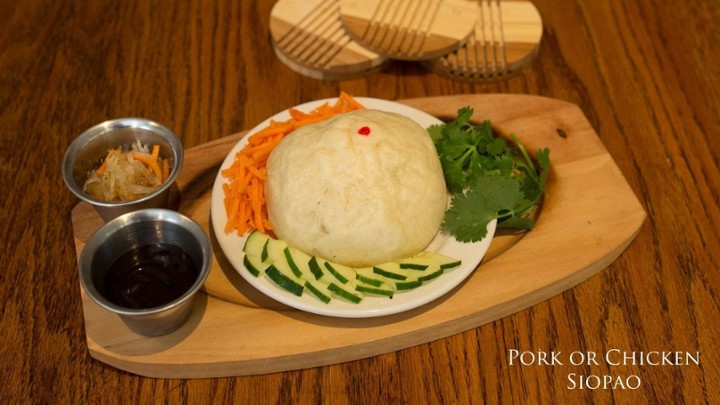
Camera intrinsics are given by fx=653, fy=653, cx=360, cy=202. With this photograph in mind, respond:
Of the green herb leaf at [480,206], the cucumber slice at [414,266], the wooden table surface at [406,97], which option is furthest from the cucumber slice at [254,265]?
the green herb leaf at [480,206]

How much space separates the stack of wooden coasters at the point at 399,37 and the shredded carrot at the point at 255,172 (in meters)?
0.58

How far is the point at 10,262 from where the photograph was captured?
248 cm

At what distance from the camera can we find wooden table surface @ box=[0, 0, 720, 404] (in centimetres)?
216

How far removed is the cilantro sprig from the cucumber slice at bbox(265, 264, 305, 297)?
1.91ft

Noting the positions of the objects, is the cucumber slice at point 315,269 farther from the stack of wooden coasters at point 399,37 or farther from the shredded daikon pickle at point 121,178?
the stack of wooden coasters at point 399,37

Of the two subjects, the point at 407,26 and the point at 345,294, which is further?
the point at 407,26

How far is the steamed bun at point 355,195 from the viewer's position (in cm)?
214

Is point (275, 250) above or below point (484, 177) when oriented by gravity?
below

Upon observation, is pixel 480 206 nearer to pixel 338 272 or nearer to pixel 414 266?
pixel 414 266

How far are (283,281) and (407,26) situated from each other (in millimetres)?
1590

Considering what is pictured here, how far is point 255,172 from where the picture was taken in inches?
91.9

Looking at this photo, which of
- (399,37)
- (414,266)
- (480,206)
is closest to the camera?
(414,266)

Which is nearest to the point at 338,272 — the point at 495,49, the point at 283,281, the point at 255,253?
the point at 283,281

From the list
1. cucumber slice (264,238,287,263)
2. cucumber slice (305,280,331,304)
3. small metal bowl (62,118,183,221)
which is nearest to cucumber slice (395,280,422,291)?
cucumber slice (305,280,331,304)
